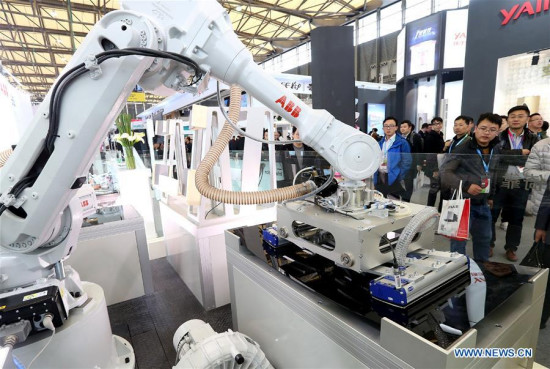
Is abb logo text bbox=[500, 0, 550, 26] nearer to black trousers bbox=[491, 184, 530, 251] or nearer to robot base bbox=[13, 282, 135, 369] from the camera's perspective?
black trousers bbox=[491, 184, 530, 251]

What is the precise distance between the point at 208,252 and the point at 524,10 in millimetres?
5960

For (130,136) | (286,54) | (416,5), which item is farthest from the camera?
(286,54)

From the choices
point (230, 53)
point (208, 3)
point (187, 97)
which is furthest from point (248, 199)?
point (187, 97)

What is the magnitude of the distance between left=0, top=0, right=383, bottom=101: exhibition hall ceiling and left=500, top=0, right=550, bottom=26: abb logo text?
349 inches

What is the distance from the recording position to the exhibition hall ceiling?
1068 centimetres

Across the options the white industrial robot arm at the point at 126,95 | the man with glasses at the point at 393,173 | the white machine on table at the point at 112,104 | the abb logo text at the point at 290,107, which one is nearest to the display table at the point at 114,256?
the white machine on table at the point at 112,104

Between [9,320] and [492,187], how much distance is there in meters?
3.35

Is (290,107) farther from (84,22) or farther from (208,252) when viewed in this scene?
(84,22)

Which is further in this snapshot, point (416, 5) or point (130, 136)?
point (416, 5)

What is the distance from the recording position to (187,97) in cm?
701

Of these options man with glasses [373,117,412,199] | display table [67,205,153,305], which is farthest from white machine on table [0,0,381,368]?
man with glasses [373,117,412,199]

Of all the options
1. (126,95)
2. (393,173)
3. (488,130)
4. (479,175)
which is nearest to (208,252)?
(126,95)

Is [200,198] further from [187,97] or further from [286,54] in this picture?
[286,54]

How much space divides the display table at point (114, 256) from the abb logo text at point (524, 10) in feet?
20.4
